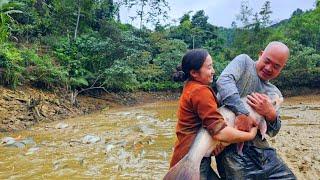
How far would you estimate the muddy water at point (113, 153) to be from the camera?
20.0ft

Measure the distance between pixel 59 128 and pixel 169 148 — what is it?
485 cm

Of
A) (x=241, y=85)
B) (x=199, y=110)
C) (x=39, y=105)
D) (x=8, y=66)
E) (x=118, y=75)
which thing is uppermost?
(x=241, y=85)

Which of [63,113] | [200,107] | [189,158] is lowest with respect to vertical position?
[63,113]

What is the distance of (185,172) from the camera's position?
2.48 meters

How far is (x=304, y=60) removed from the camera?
26297 mm

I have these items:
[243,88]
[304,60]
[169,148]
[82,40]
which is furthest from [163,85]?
[243,88]

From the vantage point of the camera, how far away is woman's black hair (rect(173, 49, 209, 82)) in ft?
8.73

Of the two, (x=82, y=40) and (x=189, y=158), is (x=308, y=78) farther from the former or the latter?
(x=189, y=158)

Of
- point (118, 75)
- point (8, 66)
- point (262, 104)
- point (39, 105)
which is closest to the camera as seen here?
point (262, 104)

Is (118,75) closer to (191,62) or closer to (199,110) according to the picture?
(191,62)

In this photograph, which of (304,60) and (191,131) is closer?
(191,131)

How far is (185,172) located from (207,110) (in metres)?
0.41

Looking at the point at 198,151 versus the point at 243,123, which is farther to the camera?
the point at 243,123

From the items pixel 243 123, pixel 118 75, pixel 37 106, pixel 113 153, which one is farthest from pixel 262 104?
pixel 118 75
